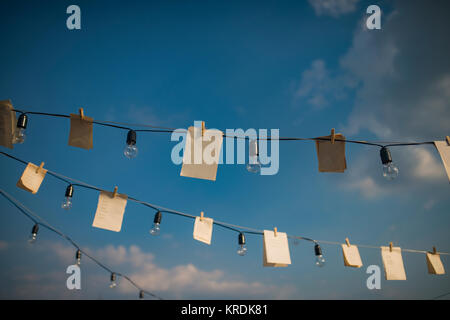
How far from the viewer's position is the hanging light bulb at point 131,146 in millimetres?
1901

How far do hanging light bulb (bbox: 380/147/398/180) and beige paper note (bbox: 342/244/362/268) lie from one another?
2012 millimetres

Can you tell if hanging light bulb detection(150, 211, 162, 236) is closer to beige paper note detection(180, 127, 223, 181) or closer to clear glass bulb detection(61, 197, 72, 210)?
clear glass bulb detection(61, 197, 72, 210)

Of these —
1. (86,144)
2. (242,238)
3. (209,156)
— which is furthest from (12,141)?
(242,238)

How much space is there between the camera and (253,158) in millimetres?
1914

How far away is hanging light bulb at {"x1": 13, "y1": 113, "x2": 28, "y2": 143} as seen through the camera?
1729mm

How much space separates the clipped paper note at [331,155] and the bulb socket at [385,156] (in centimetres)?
31

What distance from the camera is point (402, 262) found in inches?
137

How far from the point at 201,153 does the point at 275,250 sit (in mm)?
1516

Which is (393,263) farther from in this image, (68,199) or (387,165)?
(68,199)

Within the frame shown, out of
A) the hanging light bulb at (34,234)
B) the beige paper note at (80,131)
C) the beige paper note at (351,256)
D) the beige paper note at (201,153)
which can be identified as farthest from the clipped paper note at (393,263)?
the hanging light bulb at (34,234)

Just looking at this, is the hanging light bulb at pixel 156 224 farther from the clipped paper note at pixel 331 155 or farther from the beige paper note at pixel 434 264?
the beige paper note at pixel 434 264
